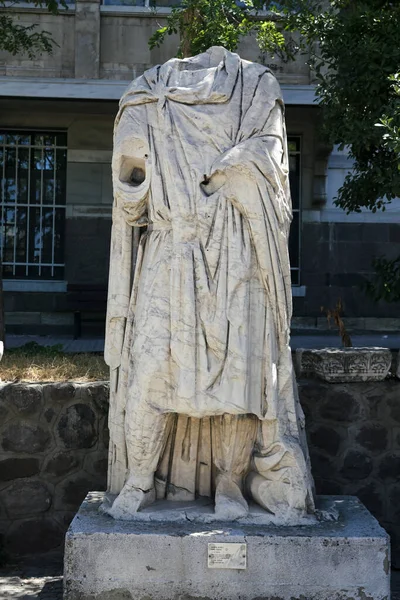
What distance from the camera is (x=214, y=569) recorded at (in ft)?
12.2

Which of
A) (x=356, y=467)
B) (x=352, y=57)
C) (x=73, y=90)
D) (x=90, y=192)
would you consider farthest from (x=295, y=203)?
(x=356, y=467)

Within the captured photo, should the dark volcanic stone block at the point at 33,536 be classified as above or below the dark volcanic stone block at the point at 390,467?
below

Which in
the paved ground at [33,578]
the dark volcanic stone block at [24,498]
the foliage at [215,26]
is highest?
the foliage at [215,26]

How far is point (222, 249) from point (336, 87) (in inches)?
144

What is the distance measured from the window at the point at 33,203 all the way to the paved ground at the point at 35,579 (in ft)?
23.9

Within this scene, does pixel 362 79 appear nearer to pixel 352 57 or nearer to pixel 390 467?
pixel 352 57

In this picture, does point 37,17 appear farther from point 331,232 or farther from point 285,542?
point 285,542

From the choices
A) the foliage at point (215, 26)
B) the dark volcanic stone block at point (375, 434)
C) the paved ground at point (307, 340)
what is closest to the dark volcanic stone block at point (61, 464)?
the dark volcanic stone block at point (375, 434)

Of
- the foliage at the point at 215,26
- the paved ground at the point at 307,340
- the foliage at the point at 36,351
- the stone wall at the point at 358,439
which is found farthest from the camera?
the paved ground at the point at 307,340

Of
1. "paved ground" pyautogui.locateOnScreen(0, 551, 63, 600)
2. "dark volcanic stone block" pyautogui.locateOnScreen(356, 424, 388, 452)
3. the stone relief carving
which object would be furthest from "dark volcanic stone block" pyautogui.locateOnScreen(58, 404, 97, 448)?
"dark volcanic stone block" pyautogui.locateOnScreen(356, 424, 388, 452)

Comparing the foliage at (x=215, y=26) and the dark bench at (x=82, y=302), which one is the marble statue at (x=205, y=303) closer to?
the foliage at (x=215, y=26)

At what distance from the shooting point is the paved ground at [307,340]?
34.1 feet

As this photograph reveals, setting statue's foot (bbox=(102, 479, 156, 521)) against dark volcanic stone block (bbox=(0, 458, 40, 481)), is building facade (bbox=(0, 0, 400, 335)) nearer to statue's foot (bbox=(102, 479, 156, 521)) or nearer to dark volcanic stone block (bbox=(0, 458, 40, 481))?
dark volcanic stone block (bbox=(0, 458, 40, 481))

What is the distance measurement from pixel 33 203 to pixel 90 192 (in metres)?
0.89
